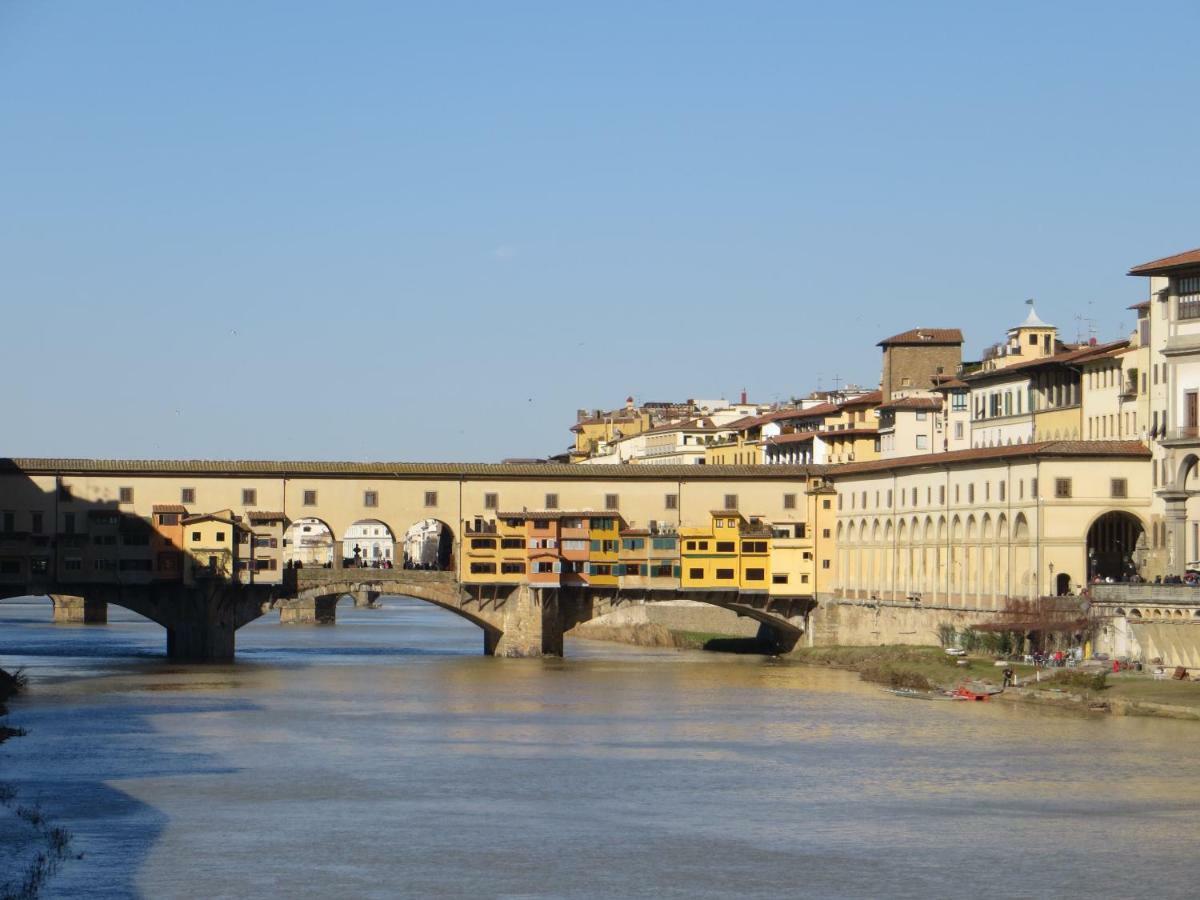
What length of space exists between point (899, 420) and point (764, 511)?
17131 millimetres

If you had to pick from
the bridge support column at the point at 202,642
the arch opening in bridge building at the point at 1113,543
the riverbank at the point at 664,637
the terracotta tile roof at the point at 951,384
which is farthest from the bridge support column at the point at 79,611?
the arch opening in bridge building at the point at 1113,543

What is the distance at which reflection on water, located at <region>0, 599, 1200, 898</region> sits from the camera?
38625 mm

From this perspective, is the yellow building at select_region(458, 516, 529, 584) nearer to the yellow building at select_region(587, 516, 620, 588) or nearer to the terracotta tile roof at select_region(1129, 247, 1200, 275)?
the yellow building at select_region(587, 516, 620, 588)

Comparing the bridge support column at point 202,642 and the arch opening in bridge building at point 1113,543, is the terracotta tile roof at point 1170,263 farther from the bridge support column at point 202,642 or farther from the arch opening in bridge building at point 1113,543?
the bridge support column at point 202,642

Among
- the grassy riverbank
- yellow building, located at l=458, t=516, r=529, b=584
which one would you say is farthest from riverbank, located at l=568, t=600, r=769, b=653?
yellow building, located at l=458, t=516, r=529, b=584

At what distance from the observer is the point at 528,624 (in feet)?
301

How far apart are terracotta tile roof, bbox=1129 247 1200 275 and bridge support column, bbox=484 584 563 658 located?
27.8 m

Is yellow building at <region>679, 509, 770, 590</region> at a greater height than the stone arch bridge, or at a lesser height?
greater

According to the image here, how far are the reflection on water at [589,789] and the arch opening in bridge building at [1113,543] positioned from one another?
11.2 meters

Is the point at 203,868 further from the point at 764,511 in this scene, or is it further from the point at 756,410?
the point at 756,410

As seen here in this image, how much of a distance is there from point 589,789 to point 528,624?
4286 cm

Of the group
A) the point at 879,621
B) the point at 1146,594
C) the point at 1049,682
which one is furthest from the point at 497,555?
the point at 1146,594

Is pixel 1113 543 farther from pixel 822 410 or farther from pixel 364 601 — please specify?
pixel 364 601

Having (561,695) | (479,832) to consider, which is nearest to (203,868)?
(479,832)
